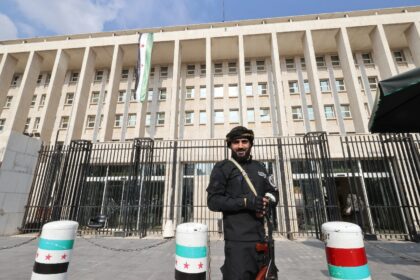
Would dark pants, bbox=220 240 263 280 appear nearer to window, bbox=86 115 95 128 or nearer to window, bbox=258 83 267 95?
window, bbox=258 83 267 95

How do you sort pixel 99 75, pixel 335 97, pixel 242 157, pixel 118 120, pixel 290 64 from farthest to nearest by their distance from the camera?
pixel 99 75 → pixel 290 64 → pixel 118 120 → pixel 335 97 → pixel 242 157

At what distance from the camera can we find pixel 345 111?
21.0 metres

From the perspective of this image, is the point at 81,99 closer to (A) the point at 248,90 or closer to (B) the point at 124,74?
(B) the point at 124,74

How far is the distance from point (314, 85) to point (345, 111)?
4.48m

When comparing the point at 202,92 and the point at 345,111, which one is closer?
the point at 345,111

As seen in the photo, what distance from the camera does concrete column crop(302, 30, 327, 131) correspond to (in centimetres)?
1816

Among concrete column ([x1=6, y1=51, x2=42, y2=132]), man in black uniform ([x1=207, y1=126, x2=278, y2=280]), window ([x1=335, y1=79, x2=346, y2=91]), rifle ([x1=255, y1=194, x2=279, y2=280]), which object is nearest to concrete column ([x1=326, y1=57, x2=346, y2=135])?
window ([x1=335, y1=79, x2=346, y2=91])

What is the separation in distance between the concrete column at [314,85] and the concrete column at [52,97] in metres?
22.8

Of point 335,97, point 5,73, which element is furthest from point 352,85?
point 5,73

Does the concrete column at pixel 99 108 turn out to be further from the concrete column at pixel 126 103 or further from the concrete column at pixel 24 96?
the concrete column at pixel 24 96

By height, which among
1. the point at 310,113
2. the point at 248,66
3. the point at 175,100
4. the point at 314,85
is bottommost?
the point at 310,113

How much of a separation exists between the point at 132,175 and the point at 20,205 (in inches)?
172

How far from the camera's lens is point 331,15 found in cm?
2372

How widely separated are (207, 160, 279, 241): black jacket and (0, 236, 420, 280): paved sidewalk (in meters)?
2.65
